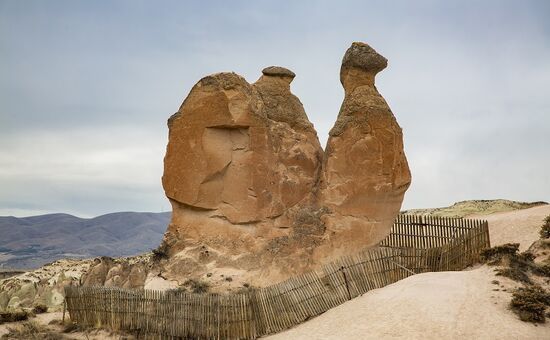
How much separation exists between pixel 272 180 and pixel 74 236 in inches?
5996

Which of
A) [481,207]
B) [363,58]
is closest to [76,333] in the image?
[363,58]

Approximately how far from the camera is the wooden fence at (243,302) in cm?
1266

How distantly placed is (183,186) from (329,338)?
6167 millimetres

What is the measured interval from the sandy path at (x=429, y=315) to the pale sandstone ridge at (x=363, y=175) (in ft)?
6.19

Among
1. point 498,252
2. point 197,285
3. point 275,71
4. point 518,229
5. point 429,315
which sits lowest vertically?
point 429,315

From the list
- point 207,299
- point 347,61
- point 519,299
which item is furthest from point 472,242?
point 207,299

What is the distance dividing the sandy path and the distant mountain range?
101833mm

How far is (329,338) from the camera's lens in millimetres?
11188

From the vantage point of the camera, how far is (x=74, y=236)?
155750mm

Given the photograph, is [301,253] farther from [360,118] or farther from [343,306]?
[360,118]

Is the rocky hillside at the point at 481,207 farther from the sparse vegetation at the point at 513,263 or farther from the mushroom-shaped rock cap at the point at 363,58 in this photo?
the mushroom-shaped rock cap at the point at 363,58

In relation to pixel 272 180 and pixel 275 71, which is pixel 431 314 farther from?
pixel 275 71

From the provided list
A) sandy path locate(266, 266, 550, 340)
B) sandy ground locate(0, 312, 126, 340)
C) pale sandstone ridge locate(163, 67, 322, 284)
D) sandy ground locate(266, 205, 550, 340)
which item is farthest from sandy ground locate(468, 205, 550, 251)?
sandy ground locate(0, 312, 126, 340)

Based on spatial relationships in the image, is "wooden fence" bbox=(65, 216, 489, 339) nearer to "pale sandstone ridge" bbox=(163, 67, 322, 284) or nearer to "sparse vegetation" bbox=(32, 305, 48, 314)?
"pale sandstone ridge" bbox=(163, 67, 322, 284)
